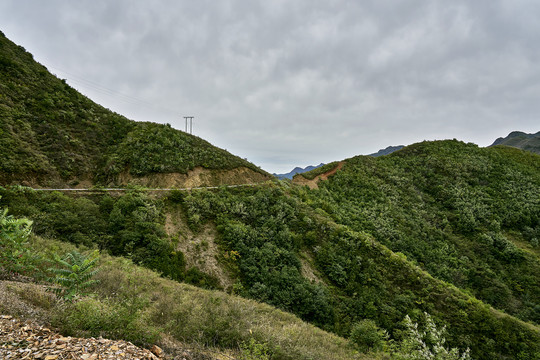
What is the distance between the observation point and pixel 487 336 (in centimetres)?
1394

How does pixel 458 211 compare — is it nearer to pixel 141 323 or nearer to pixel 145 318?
pixel 145 318

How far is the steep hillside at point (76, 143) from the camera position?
1608 centimetres

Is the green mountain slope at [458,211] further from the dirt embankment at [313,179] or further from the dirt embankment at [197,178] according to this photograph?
the dirt embankment at [197,178]

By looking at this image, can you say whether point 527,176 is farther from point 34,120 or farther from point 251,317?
point 34,120

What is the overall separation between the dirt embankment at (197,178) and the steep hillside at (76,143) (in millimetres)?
89

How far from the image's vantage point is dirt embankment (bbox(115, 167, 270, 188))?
1908 centimetres

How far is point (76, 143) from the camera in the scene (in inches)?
771

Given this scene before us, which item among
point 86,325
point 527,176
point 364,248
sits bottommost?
point 364,248

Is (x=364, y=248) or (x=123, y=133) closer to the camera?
(x=364, y=248)

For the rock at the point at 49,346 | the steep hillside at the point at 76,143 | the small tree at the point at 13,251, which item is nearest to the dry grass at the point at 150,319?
the rock at the point at 49,346

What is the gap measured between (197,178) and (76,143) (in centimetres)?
1145

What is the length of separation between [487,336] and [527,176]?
127 feet

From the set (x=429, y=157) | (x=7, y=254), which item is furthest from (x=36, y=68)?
(x=429, y=157)

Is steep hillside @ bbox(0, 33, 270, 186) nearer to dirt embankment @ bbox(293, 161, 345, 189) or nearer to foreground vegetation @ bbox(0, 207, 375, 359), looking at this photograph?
dirt embankment @ bbox(293, 161, 345, 189)
